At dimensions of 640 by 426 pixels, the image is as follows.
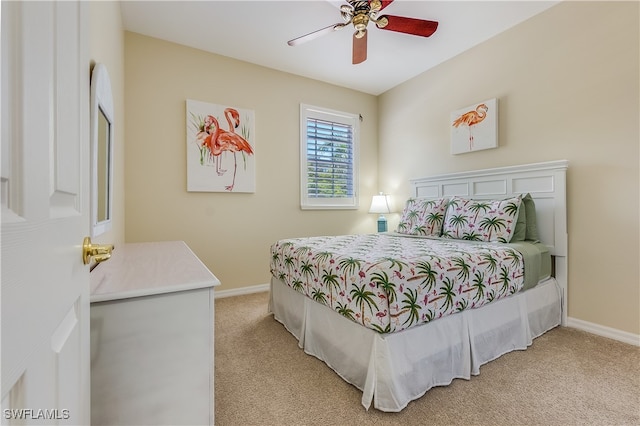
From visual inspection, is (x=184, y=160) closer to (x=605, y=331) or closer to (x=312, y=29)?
(x=312, y=29)

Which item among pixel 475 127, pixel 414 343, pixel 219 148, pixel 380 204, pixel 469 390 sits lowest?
pixel 469 390

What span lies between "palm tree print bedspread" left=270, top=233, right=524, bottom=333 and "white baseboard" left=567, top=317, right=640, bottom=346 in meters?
0.83

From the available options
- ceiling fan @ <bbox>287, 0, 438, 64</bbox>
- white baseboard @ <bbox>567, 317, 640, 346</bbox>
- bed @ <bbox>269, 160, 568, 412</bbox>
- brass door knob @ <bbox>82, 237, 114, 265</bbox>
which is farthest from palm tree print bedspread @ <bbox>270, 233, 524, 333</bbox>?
ceiling fan @ <bbox>287, 0, 438, 64</bbox>

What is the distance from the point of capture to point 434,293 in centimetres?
152

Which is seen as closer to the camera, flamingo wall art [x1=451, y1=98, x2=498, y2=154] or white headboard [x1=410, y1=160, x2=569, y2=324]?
white headboard [x1=410, y1=160, x2=569, y2=324]

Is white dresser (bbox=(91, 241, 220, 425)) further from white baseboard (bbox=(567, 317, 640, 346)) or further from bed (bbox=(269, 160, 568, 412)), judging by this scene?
white baseboard (bbox=(567, 317, 640, 346))

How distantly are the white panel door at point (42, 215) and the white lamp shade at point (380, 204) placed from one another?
3.55 m

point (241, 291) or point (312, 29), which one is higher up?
point (312, 29)

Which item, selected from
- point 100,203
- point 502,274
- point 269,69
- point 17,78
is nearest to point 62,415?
point 17,78

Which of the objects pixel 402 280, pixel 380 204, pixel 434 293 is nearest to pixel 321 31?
pixel 402 280

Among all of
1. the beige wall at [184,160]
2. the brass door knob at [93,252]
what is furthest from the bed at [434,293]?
the brass door knob at [93,252]

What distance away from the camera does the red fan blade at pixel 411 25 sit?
6.88 feet

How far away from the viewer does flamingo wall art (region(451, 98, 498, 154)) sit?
286 centimetres

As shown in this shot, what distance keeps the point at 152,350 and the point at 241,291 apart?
7.97 feet
